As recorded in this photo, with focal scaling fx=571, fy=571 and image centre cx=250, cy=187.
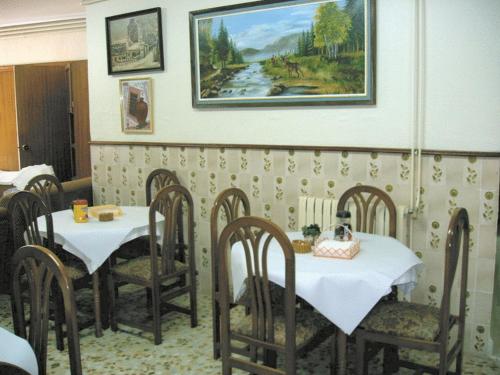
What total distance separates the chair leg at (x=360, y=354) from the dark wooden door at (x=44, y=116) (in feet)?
17.9

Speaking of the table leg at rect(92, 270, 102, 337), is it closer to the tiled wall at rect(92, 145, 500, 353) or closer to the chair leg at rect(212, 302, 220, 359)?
the chair leg at rect(212, 302, 220, 359)

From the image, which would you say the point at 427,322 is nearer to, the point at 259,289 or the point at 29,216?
the point at 259,289

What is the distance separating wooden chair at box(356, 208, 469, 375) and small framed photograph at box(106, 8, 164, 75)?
285cm

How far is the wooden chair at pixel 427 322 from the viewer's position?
2.55 meters

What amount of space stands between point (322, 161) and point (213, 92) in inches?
42.4

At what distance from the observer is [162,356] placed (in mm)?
3523

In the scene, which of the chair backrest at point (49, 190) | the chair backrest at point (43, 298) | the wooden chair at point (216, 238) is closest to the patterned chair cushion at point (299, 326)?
the wooden chair at point (216, 238)

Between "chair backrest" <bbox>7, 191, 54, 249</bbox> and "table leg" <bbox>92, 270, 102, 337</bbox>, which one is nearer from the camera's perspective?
"chair backrest" <bbox>7, 191, 54, 249</bbox>

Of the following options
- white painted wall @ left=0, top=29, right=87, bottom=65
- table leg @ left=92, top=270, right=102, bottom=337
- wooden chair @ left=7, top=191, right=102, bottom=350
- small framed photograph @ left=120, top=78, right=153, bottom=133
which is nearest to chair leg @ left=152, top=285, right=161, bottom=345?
table leg @ left=92, top=270, right=102, bottom=337

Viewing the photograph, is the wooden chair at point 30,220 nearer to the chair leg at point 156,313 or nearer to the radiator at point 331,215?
the chair leg at point 156,313

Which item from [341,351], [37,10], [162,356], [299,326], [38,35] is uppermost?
[37,10]

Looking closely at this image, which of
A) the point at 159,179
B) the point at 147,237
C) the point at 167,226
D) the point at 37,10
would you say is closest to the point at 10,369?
the point at 167,226

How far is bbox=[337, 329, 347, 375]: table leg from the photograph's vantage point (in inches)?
111

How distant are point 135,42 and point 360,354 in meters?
3.23
